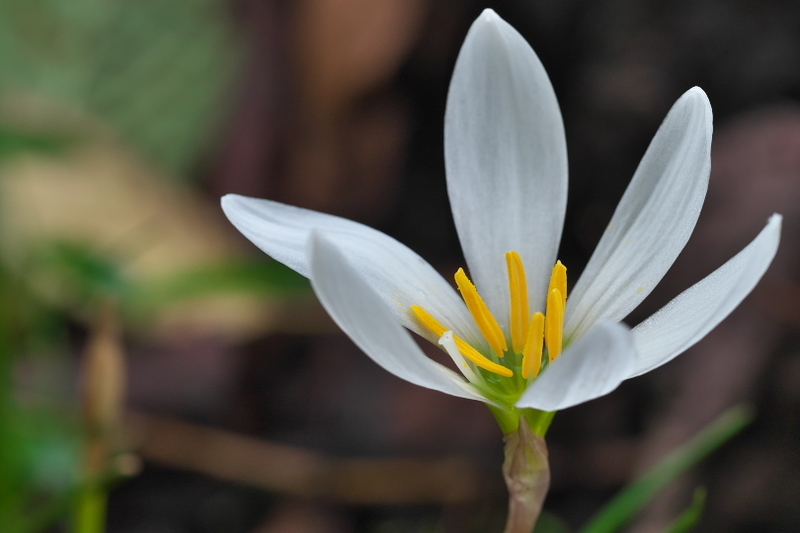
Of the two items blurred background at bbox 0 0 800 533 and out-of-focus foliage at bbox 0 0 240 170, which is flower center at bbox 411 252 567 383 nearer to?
blurred background at bbox 0 0 800 533

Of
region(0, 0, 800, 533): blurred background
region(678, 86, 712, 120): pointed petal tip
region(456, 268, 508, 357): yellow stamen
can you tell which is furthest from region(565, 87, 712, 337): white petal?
region(0, 0, 800, 533): blurred background

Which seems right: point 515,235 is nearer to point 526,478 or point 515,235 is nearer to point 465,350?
point 465,350

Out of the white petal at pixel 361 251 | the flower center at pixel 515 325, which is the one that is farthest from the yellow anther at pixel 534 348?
the white petal at pixel 361 251

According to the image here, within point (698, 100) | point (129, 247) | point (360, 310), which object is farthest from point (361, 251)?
point (129, 247)

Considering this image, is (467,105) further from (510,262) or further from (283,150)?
(283,150)

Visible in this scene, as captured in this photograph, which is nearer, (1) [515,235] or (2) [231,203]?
(2) [231,203]

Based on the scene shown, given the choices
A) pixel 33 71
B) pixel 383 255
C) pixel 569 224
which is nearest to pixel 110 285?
pixel 383 255

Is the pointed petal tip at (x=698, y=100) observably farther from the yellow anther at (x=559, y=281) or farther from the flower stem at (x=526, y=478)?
the flower stem at (x=526, y=478)

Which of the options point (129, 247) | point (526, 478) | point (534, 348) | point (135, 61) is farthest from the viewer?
point (135, 61)
